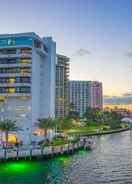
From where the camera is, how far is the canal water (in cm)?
6556

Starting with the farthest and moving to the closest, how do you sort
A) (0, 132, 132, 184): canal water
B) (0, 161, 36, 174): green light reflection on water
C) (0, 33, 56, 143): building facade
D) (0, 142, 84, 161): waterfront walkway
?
(0, 33, 56, 143): building facade
(0, 142, 84, 161): waterfront walkway
(0, 161, 36, 174): green light reflection on water
(0, 132, 132, 184): canal water

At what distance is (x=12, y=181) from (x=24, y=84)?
56.9m

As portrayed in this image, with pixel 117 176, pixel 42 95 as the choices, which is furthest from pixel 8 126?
pixel 117 176

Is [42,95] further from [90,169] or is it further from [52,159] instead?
[90,169]

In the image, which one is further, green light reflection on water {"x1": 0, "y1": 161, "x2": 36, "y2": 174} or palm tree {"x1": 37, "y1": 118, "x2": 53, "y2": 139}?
palm tree {"x1": 37, "y1": 118, "x2": 53, "y2": 139}

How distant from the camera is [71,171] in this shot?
74312 mm

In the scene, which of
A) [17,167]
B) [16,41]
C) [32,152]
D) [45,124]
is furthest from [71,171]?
[16,41]

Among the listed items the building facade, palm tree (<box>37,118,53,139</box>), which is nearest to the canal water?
palm tree (<box>37,118,53,139</box>)

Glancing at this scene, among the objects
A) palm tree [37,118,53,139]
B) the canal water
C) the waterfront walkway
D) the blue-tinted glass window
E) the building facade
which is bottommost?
the canal water

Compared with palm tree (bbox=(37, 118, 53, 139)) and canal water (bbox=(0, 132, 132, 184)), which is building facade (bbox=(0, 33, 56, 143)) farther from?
canal water (bbox=(0, 132, 132, 184))

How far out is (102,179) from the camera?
65438 mm

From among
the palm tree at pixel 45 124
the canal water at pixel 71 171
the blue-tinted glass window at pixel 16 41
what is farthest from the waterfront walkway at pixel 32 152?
the blue-tinted glass window at pixel 16 41

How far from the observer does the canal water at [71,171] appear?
65.6 metres

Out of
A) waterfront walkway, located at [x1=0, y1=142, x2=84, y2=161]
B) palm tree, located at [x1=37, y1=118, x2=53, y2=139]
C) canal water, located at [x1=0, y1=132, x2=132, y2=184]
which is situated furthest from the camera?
palm tree, located at [x1=37, y1=118, x2=53, y2=139]
